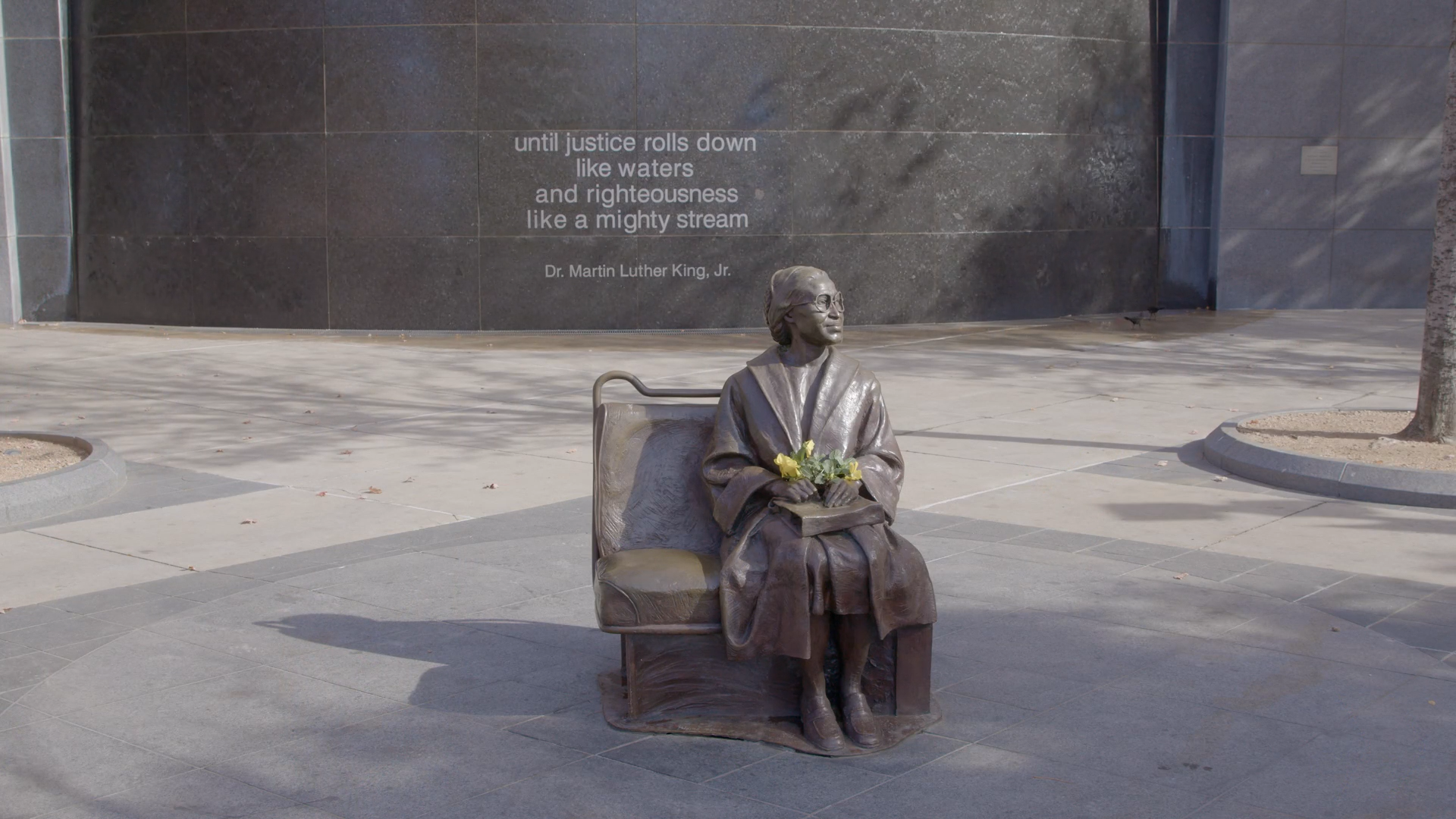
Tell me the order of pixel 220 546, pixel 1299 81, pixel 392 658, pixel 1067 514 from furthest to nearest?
1. pixel 1299 81
2. pixel 1067 514
3. pixel 220 546
4. pixel 392 658

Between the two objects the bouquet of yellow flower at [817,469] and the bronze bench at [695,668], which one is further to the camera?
→ the bouquet of yellow flower at [817,469]

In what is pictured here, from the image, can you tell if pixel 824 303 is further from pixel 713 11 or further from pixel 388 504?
pixel 713 11

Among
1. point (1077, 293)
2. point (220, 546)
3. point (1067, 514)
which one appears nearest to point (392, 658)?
point (220, 546)

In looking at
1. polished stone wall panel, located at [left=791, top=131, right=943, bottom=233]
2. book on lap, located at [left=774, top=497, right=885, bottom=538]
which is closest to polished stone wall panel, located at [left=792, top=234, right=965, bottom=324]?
polished stone wall panel, located at [left=791, top=131, right=943, bottom=233]

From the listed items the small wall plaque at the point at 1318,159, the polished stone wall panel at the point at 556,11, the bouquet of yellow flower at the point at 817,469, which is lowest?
the bouquet of yellow flower at the point at 817,469

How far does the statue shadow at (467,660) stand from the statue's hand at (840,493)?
116cm

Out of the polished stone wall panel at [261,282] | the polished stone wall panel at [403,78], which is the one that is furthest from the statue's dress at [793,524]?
the polished stone wall panel at [261,282]

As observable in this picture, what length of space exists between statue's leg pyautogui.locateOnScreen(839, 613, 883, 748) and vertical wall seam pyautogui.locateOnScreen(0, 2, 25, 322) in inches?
639

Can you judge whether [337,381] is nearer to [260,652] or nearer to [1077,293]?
[260,652]

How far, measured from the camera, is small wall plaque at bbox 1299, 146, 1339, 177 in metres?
19.7

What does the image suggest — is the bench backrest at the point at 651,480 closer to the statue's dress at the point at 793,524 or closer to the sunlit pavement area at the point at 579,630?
the statue's dress at the point at 793,524

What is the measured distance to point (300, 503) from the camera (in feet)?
28.4

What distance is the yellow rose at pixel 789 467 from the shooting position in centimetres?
505

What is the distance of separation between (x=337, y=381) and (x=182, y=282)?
5.26m
